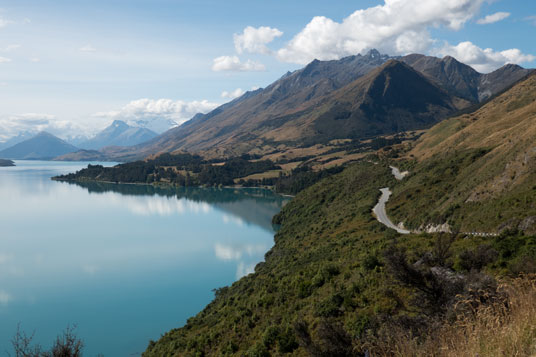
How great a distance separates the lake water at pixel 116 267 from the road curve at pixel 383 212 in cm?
3253

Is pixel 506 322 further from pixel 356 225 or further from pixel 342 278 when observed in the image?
pixel 356 225

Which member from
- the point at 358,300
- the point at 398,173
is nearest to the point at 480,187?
the point at 358,300

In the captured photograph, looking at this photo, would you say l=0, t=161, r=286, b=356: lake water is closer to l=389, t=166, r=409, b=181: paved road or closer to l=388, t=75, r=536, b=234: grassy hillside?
l=388, t=75, r=536, b=234: grassy hillside

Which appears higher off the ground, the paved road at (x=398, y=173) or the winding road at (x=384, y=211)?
the paved road at (x=398, y=173)

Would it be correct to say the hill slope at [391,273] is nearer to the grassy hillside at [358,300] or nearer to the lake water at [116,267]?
the grassy hillside at [358,300]

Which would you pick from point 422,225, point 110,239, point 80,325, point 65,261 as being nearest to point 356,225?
point 422,225

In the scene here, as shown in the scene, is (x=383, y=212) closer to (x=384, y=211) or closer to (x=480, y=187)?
(x=384, y=211)

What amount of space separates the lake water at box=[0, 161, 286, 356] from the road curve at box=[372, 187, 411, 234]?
32.5 meters

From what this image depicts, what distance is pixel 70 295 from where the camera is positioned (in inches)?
2648

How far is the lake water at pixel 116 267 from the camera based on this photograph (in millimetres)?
55900

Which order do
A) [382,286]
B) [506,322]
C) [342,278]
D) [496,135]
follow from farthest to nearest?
[496,135] → [342,278] → [382,286] → [506,322]

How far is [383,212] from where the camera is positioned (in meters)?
73.3

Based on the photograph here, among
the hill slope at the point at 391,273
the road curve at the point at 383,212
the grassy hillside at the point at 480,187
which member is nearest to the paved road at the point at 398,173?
the grassy hillside at the point at 480,187

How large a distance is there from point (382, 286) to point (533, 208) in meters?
26.9
